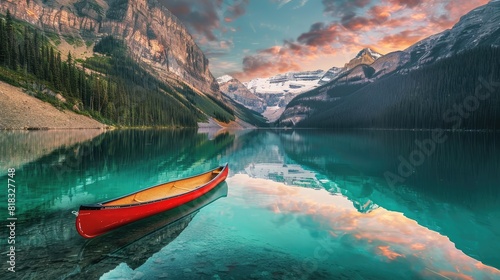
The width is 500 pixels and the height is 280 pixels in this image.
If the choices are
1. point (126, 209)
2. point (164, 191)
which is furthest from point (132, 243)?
point (164, 191)

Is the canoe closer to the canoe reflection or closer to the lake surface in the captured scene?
the canoe reflection

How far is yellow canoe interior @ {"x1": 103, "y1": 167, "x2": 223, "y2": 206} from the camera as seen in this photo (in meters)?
18.3

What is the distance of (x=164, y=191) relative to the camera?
23156mm

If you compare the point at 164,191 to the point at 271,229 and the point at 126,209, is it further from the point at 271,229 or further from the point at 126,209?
the point at 271,229

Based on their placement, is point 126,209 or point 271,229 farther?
point 271,229

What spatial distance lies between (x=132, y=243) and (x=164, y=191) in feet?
28.6

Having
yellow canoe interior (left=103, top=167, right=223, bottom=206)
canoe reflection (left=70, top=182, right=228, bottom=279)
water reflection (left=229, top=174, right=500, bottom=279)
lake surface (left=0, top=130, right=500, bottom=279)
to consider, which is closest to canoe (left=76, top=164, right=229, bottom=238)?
yellow canoe interior (left=103, top=167, right=223, bottom=206)

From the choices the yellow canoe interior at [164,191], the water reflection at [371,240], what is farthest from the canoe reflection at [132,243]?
the water reflection at [371,240]

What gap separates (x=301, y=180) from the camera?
34594mm

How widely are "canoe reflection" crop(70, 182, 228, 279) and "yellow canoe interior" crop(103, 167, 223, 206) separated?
1.55m

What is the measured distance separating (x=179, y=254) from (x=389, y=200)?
1969 centimetres

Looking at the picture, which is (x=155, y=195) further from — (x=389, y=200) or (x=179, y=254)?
(x=389, y=200)

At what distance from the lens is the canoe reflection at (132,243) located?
12.1 metres

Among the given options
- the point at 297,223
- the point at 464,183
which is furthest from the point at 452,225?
the point at 464,183
